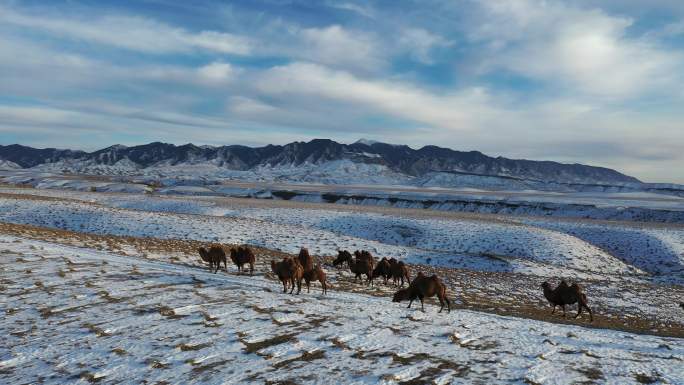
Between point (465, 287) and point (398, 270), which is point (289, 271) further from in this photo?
point (465, 287)

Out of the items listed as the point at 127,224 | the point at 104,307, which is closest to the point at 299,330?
the point at 104,307

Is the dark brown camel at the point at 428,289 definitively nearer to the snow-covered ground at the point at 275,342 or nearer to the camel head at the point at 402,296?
the camel head at the point at 402,296

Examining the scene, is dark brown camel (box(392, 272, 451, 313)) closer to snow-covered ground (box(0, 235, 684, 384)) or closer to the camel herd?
the camel herd

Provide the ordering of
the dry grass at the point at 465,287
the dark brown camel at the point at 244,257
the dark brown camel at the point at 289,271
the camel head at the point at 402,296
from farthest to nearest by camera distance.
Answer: the dark brown camel at the point at 244,257 < the dry grass at the point at 465,287 < the dark brown camel at the point at 289,271 < the camel head at the point at 402,296

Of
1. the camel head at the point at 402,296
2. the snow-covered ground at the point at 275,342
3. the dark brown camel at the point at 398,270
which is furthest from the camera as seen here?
the dark brown camel at the point at 398,270

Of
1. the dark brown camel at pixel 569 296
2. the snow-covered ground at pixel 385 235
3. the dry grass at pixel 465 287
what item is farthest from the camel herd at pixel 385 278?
the snow-covered ground at pixel 385 235

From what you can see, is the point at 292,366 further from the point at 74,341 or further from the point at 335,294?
the point at 335,294

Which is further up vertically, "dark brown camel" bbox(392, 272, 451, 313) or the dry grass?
"dark brown camel" bbox(392, 272, 451, 313)

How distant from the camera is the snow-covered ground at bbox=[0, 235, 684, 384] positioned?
7.68m

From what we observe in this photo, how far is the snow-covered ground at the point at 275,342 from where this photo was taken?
7676 millimetres

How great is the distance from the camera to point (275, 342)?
9.05 m

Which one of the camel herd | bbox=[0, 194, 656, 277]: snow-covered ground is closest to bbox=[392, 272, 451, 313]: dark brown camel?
the camel herd

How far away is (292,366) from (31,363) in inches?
201

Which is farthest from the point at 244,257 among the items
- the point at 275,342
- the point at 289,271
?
the point at 275,342
